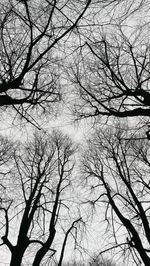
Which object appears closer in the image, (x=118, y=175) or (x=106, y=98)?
(x=106, y=98)

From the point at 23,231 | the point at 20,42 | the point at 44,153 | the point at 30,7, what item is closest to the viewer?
the point at 30,7

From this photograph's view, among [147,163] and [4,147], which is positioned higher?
[4,147]

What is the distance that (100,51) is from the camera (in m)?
5.48

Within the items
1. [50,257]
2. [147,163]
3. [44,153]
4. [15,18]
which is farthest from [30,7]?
[50,257]

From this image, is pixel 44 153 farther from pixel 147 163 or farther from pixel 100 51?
pixel 100 51

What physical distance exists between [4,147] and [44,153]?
85.3 inches

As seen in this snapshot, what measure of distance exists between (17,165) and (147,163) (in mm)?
5895

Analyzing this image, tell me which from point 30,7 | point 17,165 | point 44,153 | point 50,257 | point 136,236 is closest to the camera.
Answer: point 30,7

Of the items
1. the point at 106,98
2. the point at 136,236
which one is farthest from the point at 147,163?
the point at 106,98

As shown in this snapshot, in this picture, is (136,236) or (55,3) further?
(136,236)

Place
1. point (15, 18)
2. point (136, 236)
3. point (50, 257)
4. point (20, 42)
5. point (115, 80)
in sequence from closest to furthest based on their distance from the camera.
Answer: point (15, 18) → point (20, 42) → point (115, 80) → point (136, 236) → point (50, 257)

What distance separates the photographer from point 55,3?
11.9ft

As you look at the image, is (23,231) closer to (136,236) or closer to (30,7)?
(136,236)

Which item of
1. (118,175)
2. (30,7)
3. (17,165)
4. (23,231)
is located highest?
(17,165)
